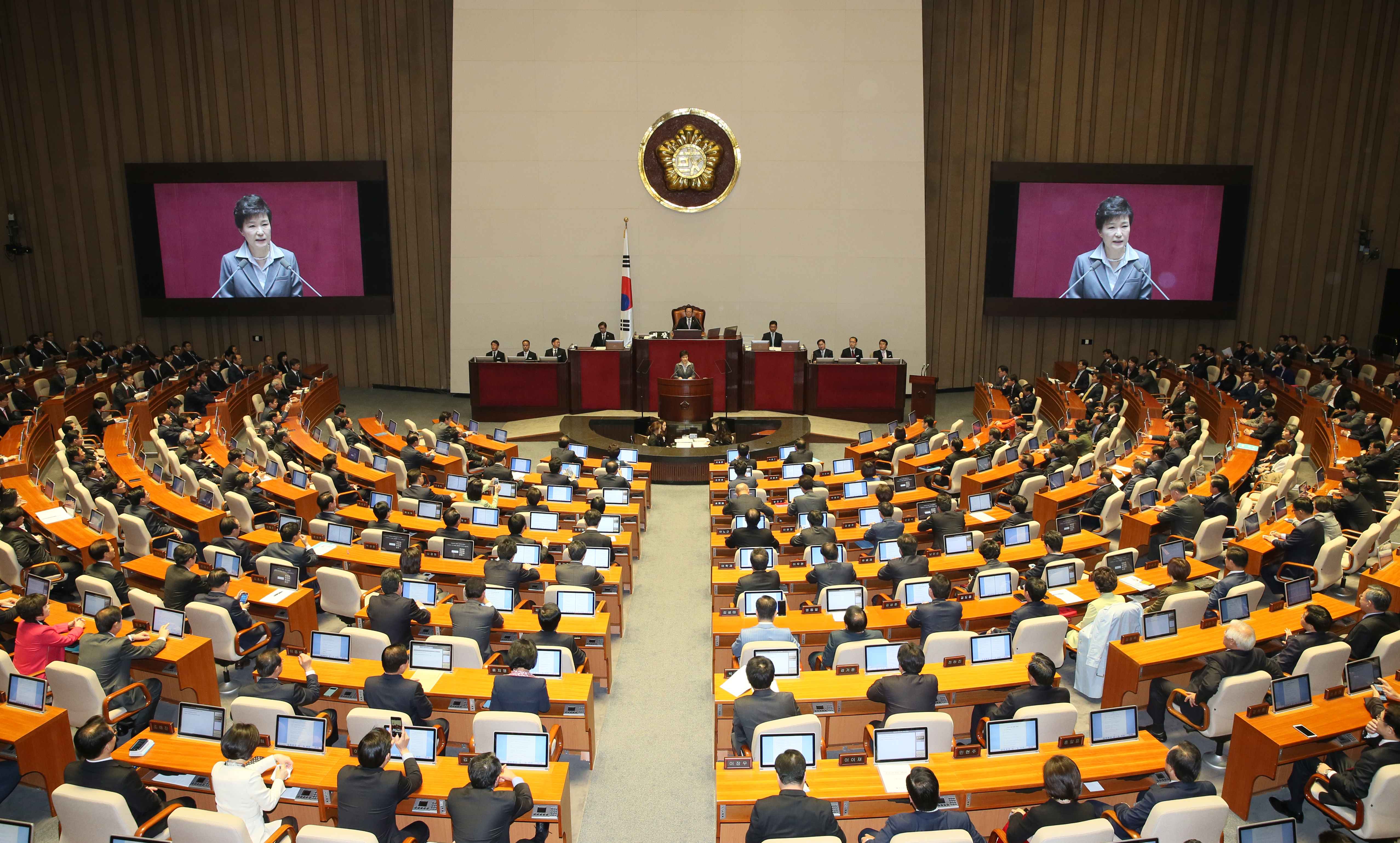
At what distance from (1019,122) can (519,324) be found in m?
11.9

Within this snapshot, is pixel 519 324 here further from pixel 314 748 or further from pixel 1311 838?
pixel 1311 838

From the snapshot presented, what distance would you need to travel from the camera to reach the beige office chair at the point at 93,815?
202 inches

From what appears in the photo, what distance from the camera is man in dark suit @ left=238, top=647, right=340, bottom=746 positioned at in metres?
6.58

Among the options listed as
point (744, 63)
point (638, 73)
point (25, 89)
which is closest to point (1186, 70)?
point (744, 63)

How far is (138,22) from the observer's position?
20.6m

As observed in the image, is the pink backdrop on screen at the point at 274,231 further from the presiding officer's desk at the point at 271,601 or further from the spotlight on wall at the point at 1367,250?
the spotlight on wall at the point at 1367,250

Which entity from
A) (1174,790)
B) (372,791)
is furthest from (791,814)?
(372,791)

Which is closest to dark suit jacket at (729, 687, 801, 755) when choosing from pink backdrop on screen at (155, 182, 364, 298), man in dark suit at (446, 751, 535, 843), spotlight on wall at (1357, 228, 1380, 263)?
man in dark suit at (446, 751, 535, 843)

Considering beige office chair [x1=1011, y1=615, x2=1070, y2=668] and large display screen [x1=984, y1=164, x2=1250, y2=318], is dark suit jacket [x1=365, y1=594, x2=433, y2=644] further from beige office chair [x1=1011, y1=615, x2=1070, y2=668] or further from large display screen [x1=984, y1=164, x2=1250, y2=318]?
large display screen [x1=984, y1=164, x2=1250, y2=318]

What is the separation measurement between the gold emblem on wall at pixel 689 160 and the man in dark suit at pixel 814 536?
38.3 feet

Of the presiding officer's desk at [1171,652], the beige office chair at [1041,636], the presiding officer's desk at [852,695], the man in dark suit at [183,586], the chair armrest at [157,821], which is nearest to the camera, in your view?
the chair armrest at [157,821]

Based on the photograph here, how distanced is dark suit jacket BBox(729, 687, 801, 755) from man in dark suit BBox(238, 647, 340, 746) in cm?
276

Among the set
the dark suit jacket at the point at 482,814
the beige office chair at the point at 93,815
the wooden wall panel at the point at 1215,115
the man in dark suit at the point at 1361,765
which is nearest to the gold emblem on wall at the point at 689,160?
the wooden wall panel at the point at 1215,115

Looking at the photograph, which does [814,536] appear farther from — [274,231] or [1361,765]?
[274,231]
